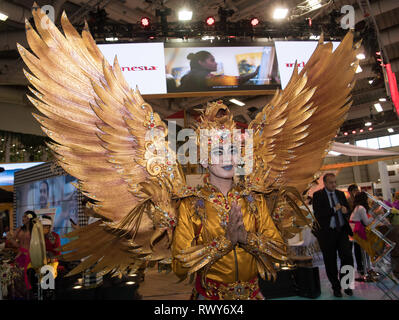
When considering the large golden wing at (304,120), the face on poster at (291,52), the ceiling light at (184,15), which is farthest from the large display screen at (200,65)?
the large golden wing at (304,120)

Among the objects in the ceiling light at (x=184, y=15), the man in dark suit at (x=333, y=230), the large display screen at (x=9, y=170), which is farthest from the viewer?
the large display screen at (x=9, y=170)

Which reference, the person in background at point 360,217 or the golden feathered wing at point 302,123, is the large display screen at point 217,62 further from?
the golden feathered wing at point 302,123

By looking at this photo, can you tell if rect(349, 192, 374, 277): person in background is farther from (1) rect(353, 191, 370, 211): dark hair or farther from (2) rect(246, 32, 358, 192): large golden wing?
(2) rect(246, 32, 358, 192): large golden wing

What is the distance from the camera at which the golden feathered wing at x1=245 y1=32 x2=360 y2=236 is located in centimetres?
194

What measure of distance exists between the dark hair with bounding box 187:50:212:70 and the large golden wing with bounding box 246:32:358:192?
11.4 feet

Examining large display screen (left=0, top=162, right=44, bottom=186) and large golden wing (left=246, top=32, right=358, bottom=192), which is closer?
large golden wing (left=246, top=32, right=358, bottom=192)

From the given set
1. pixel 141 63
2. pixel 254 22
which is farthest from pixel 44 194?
pixel 254 22

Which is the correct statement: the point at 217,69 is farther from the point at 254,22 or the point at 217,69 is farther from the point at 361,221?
the point at 361,221

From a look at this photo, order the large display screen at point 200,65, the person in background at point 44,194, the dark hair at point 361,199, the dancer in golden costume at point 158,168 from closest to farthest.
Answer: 1. the dancer in golden costume at point 158,168
2. the dark hair at point 361,199
3. the large display screen at point 200,65
4. the person in background at point 44,194

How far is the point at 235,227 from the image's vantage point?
153cm

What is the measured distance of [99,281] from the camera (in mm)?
3932

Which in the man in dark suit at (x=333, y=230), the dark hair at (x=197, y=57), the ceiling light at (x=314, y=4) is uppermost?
the ceiling light at (x=314, y=4)

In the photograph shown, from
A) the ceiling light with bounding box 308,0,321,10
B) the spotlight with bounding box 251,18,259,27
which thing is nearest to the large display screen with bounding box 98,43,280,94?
the spotlight with bounding box 251,18,259,27

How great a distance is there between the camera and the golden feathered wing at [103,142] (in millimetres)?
1694
